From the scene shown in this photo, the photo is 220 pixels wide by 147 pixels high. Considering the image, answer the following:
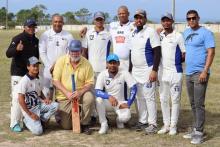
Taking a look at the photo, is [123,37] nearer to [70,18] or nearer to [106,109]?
[106,109]

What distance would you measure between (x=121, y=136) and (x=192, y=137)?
1.18 meters

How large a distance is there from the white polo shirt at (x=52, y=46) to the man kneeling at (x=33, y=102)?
0.45m

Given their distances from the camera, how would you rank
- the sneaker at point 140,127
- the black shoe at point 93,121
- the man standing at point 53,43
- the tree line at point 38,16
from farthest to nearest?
the tree line at point 38,16, the black shoe at point 93,121, the man standing at point 53,43, the sneaker at point 140,127

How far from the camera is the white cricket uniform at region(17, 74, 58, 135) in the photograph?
770cm

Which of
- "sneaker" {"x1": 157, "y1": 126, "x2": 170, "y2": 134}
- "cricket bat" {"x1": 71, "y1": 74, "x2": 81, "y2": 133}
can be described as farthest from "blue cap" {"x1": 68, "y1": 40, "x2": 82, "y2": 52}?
"sneaker" {"x1": 157, "y1": 126, "x2": 170, "y2": 134}

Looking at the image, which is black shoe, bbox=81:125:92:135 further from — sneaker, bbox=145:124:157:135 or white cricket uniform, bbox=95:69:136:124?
sneaker, bbox=145:124:157:135

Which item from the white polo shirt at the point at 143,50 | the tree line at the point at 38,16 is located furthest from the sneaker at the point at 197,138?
the tree line at the point at 38,16

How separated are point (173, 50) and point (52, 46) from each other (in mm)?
2227

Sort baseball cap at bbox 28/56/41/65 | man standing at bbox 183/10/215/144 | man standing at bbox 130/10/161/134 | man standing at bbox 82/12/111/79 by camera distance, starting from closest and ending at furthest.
Answer: man standing at bbox 183/10/215/144
man standing at bbox 130/10/161/134
baseball cap at bbox 28/56/41/65
man standing at bbox 82/12/111/79

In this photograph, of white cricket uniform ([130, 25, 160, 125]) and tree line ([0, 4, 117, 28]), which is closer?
white cricket uniform ([130, 25, 160, 125])

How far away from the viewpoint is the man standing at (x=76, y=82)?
7891mm

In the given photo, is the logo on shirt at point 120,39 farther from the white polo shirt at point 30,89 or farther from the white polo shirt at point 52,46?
the white polo shirt at point 30,89

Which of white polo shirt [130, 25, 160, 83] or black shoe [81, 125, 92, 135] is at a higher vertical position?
white polo shirt [130, 25, 160, 83]

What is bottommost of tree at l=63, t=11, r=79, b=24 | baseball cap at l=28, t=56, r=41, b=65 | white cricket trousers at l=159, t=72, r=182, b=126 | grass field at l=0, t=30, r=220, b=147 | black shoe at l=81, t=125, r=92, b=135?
grass field at l=0, t=30, r=220, b=147
